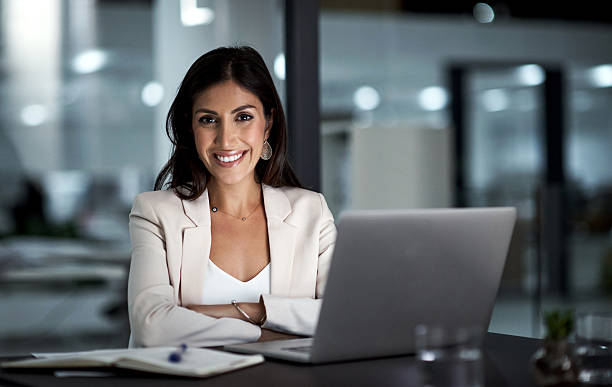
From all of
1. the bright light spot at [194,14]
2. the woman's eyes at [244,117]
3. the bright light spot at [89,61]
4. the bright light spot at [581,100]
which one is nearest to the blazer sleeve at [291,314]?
the woman's eyes at [244,117]

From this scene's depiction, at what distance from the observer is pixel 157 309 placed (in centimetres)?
204

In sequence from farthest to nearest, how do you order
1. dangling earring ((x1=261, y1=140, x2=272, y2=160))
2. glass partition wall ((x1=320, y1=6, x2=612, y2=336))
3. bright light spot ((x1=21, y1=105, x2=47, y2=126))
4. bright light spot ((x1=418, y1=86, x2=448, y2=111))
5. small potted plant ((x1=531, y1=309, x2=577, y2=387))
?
bright light spot ((x1=418, y1=86, x2=448, y2=111))
glass partition wall ((x1=320, y1=6, x2=612, y2=336))
bright light spot ((x1=21, y1=105, x2=47, y2=126))
dangling earring ((x1=261, y1=140, x2=272, y2=160))
small potted plant ((x1=531, y1=309, x2=577, y2=387))

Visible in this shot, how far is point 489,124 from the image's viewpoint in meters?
9.48

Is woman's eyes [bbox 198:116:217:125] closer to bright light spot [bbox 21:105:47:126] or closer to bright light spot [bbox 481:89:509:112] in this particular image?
bright light spot [bbox 21:105:47:126]

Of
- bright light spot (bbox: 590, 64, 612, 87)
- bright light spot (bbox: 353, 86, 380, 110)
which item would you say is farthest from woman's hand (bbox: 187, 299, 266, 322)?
bright light spot (bbox: 590, 64, 612, 87)

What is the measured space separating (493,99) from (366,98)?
11.3 feet

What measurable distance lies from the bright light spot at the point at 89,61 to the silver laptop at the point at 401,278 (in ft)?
17.5

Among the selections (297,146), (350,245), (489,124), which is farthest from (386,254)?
(489,124)

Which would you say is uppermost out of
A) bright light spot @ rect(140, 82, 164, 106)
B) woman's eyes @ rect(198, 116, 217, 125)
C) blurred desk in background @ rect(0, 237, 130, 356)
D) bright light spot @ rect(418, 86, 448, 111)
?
bright light spot @ rect(418, 86, 448, 111)

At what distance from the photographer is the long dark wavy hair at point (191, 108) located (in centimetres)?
245

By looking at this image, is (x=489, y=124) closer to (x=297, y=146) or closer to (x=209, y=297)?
(x=297, y=146)

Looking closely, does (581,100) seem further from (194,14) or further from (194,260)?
(194,260)

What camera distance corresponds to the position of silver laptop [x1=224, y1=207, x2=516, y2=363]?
5.09 ft

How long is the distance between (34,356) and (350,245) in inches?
26.3
